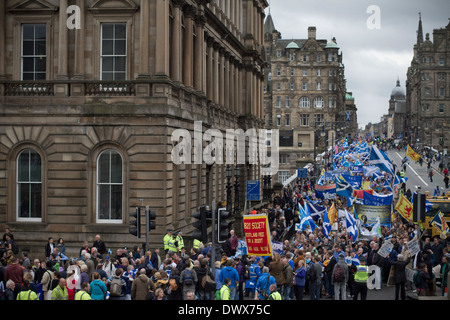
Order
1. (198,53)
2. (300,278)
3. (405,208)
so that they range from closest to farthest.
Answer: (300,278) → (405,208) → (198,53)

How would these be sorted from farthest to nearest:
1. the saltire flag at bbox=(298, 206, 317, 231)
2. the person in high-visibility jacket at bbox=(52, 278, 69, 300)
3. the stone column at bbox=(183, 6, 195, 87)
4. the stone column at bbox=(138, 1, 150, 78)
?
the stone column at bbox=(183, 6, 195, 87)
the stone column at bbox=(138, 1, 150, 78)
the saltire flag at bbox=(298, 206, 317, 231)
the person in high-visibility jacket at bbox=(52, 278, 69, 300)

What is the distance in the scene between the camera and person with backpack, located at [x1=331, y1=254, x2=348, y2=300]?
2106cm

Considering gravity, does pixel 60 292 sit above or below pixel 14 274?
below

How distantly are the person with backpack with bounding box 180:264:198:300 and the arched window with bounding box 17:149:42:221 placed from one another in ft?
45.0

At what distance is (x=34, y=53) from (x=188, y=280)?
1669 centimetres

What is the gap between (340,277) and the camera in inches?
830

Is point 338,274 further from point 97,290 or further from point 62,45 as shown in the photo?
point 62,45

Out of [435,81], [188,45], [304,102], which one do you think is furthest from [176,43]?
[435,81]

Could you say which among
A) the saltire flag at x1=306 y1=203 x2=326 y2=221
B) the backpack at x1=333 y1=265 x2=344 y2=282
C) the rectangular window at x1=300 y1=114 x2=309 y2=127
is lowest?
the backpack at x1=333 y1=265 x2=344 y2=282

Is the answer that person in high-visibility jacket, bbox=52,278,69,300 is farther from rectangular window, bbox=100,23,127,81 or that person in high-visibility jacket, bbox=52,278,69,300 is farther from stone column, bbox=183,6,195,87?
stone column, bbox=183,6,195,87

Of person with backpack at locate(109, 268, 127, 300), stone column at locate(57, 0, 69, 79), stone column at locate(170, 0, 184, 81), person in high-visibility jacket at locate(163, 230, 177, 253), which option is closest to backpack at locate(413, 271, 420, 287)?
person in high-visibility jacket at locate(163, 230, 177, 253)

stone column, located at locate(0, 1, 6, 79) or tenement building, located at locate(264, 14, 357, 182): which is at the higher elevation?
tenement building, located at locate(264, 14, 357, 182)
